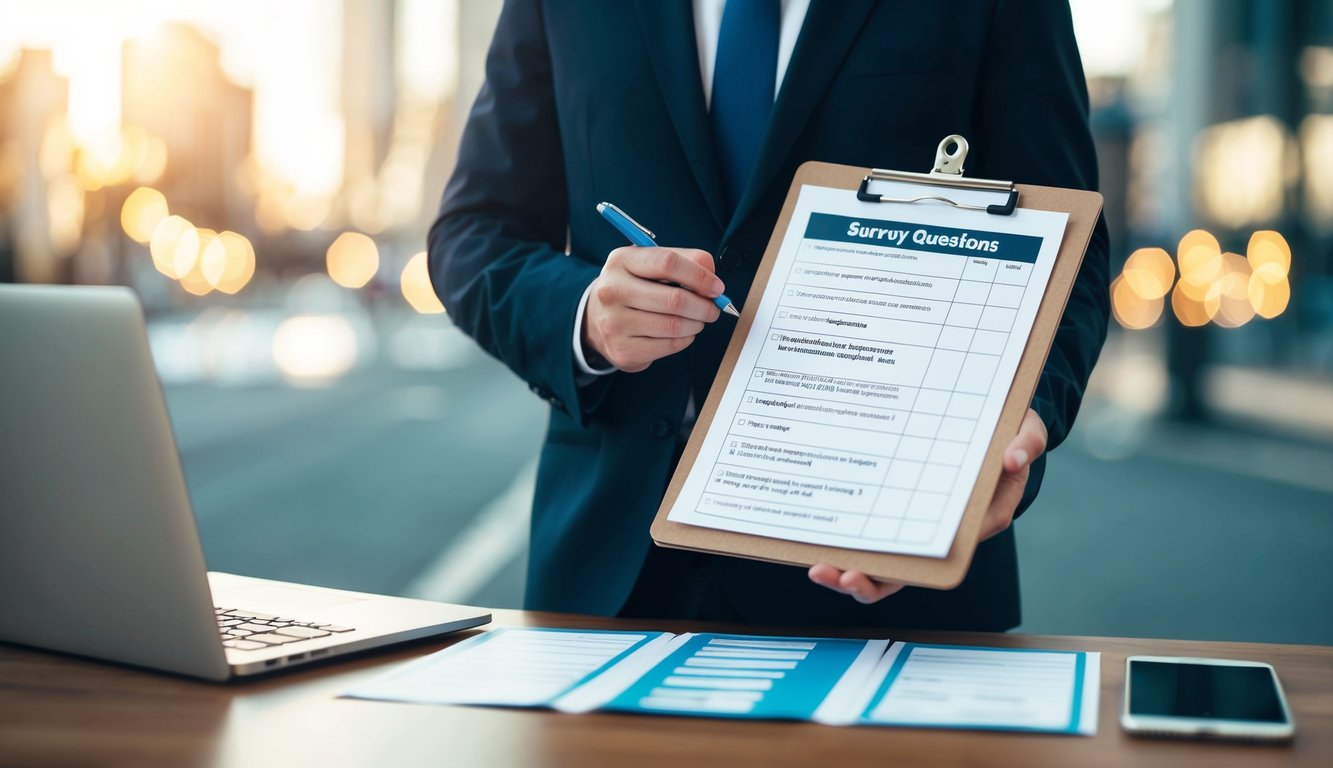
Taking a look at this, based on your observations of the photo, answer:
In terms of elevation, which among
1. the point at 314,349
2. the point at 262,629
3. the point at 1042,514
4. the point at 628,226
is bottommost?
the point at 314,349

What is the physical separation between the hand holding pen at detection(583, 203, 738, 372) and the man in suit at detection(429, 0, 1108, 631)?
133 millimetres

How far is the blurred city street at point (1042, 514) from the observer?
5074 mm

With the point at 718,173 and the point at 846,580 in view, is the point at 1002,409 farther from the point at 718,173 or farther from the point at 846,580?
the point at 718,173

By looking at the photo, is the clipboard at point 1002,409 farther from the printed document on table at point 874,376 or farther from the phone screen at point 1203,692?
the phone screen at point 1203,692

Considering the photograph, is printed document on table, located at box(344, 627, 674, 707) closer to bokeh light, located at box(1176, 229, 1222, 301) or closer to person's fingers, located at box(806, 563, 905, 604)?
person's fingers, located at box(806, 563, 905, 604)

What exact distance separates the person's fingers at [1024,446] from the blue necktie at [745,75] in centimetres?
47

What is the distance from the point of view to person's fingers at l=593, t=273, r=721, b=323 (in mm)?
1058

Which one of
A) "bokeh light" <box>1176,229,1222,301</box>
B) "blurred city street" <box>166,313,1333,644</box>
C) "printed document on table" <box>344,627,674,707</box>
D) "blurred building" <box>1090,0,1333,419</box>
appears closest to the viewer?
"printed document on table" <box>344,627,674,707</box>

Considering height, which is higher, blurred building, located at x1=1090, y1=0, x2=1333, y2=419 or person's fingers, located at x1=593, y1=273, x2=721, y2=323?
blurred building, located at x1=1090, y1=0, x2=1333, y2=419

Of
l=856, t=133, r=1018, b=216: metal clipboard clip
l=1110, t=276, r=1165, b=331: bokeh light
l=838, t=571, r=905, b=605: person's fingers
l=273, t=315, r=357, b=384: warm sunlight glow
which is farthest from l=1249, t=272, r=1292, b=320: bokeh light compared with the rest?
l=1110, t=276, r=1165, b=331: bokeh light

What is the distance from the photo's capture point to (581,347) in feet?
4.20

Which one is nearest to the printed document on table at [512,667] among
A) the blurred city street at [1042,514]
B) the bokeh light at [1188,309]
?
the blurred city street at [1042,514]

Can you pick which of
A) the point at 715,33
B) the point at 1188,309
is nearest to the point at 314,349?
the point at 1188,309

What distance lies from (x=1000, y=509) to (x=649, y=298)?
0.32 meters
